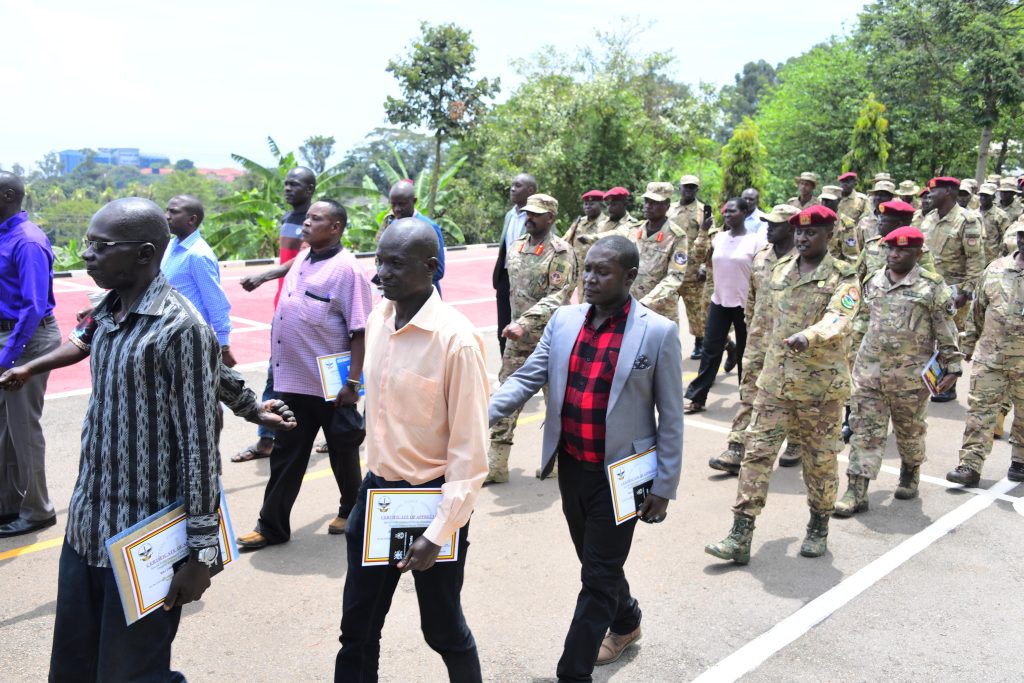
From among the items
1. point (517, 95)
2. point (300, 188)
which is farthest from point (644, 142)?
point (300, 188)

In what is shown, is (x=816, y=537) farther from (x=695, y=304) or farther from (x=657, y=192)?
(x=695, y=304)

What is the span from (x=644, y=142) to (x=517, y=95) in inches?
186

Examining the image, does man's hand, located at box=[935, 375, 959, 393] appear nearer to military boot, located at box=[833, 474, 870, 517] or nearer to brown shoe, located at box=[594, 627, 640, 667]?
military boot, located at box=[833, 474, 870, 517]

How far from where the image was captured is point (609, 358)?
13.1 feet

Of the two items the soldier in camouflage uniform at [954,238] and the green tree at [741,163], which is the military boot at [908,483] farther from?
the green tree at [741,163]

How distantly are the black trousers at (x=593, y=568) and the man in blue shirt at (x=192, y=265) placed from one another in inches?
124

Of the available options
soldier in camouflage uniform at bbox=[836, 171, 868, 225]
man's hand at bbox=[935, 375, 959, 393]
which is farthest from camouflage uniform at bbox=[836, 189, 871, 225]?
man's hand at bbox=[935, 375, 959, 393]

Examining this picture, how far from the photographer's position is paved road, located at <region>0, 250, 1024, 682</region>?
4410 mm

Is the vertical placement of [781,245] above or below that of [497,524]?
above

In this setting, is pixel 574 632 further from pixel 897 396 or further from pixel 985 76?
pixel 985 76

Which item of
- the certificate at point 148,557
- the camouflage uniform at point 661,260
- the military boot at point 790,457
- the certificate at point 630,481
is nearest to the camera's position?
the certificate at point 148,557

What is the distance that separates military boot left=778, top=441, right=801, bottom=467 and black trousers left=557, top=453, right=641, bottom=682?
13.2 feet

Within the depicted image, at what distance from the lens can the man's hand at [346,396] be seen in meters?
5.41

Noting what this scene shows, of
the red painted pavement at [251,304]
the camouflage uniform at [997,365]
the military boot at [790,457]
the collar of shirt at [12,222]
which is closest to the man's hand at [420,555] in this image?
the collar of shirt at [12,222]
